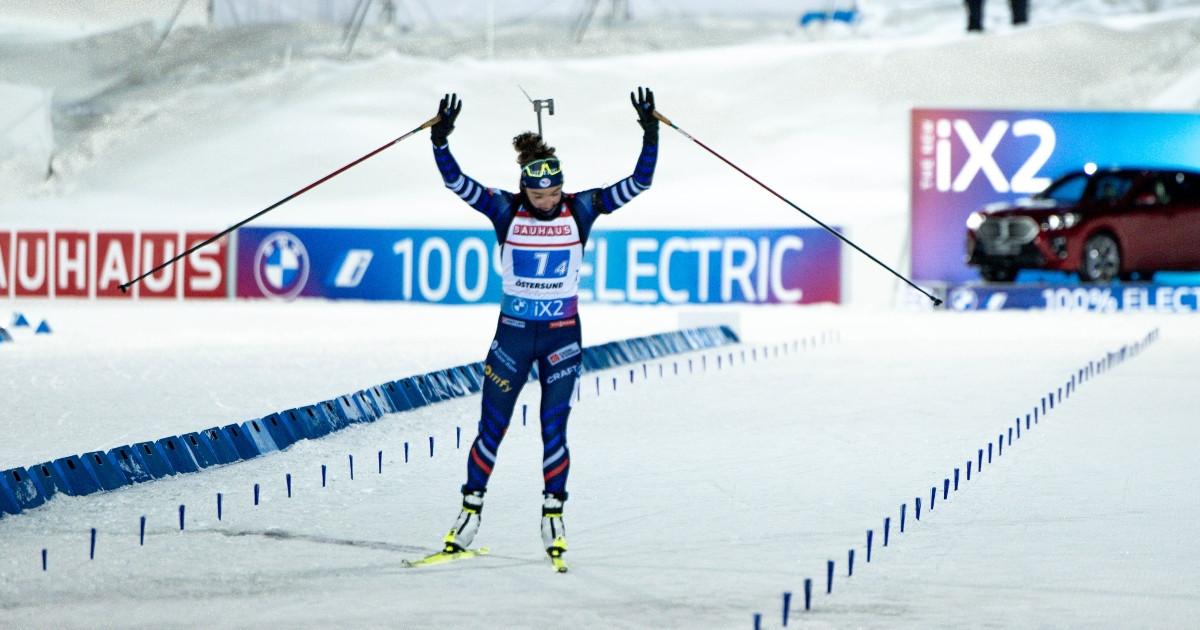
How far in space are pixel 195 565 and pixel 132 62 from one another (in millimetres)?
54698

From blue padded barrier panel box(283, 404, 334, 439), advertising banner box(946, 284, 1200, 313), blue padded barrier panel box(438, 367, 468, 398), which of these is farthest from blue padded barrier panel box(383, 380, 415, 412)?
advertising banner box(946, 284, 1200, 313)

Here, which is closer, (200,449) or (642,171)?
(642,171)

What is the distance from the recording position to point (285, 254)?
28547mm

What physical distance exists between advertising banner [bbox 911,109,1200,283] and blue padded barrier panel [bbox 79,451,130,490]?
18887 millimetres

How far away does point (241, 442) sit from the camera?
1063 centimetres

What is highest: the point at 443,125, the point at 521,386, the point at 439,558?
the point at 443,125

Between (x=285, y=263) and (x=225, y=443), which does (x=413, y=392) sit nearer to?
(x=225, y=443)

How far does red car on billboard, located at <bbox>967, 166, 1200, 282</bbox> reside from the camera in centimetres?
2578

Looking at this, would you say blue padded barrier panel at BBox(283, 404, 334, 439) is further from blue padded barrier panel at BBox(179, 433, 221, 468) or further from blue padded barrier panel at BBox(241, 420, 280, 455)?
blue padded barrier panel at BBox(179, 433, 221, 468)

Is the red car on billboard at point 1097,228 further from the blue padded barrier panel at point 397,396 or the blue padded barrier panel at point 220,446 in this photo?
the blue padded barrier panel at point 220,446

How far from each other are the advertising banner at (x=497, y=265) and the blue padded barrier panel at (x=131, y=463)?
55.5 ft

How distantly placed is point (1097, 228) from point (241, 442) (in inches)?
701

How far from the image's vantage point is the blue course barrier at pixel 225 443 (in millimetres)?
8992

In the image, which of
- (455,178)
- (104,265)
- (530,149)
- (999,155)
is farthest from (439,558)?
(104,265)
